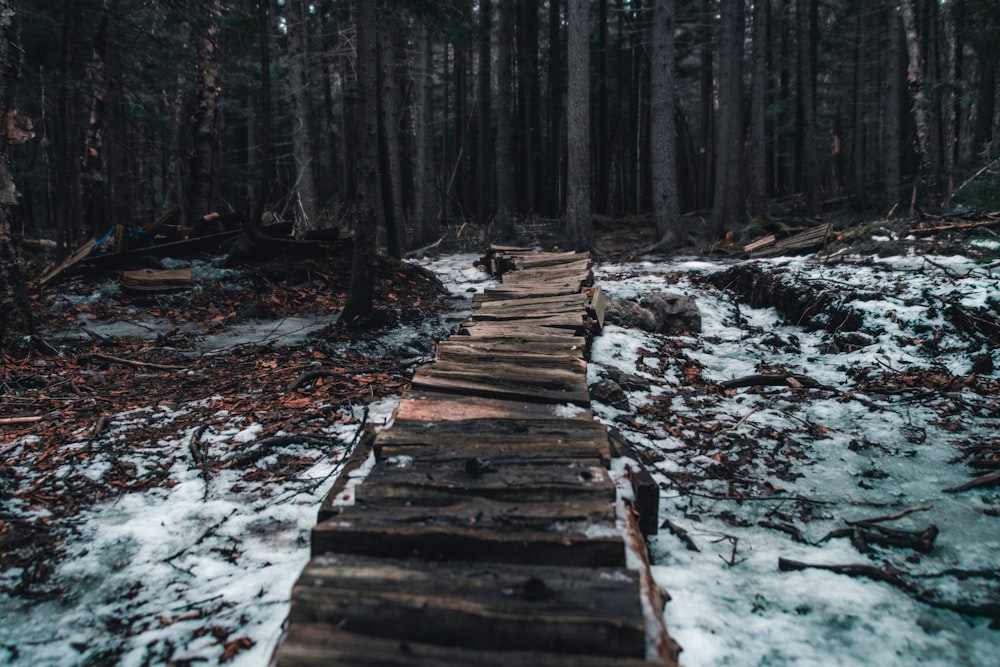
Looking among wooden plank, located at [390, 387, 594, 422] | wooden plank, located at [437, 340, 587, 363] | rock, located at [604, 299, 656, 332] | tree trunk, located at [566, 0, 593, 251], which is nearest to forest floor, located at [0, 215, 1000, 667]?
rock, located at [604, 299, 656, 332]

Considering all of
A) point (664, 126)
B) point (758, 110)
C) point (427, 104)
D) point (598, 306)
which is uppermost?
point (427, 104)

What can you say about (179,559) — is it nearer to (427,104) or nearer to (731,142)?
(731,142)

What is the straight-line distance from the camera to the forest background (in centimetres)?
1073

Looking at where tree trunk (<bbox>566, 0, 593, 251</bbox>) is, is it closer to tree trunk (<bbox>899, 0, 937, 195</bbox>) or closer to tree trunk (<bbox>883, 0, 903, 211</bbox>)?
tree trunk (<bbox>899, 0, 937, 195</bbox>)

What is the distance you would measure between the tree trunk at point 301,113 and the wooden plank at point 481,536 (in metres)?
11.5

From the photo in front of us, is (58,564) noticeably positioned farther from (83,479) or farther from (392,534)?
(392,534)

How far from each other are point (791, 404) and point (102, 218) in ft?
41.6

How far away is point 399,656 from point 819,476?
3636mm

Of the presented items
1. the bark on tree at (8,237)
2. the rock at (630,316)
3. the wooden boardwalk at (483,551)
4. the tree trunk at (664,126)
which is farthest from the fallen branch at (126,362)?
the tree trunk at (664,126)

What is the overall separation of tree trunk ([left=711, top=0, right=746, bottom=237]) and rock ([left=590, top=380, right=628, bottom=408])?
36.9 ft

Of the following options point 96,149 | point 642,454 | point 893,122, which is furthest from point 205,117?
point 893,122

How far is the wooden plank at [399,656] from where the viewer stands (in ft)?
5.49

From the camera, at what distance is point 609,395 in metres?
5.42

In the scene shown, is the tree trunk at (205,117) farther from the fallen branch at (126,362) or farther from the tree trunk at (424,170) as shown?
the tree trunk at (424,170)
